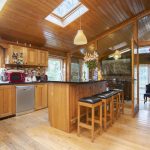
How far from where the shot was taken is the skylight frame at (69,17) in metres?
3.81

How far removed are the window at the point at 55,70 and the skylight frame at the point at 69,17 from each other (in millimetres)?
2000

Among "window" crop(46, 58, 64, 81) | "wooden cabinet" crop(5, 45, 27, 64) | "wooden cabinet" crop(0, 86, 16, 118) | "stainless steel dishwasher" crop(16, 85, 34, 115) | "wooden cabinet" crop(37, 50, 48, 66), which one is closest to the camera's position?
"wooden cabinet" crop(0, 86, 16, 118)

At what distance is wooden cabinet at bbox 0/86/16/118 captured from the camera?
3.67 m

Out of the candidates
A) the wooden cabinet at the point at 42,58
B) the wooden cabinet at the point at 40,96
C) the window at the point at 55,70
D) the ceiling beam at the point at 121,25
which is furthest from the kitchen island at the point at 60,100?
the ceiling beam at the point at 121,25

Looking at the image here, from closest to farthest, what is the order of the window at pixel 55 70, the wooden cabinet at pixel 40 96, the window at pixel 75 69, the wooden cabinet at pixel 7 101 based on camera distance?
the wooden cabinet at pixel 7 101
the wooden cabinet at pixel 40 96
the window at pixel 55 70
the window at pixel 75 69

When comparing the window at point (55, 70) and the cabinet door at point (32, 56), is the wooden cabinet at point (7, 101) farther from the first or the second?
the window at point (55, 70)

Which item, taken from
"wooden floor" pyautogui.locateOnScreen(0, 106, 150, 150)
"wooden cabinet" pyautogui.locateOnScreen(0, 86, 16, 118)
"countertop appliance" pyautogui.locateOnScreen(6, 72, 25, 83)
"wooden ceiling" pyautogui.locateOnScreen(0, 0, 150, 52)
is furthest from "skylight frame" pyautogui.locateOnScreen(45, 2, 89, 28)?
"wooden floor" pyautogui.locateOnScreen(0, 106, 150, 150)

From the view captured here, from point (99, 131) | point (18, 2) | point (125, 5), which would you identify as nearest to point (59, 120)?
point (99, 131)

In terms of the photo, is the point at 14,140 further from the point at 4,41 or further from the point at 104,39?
the point at 104,39

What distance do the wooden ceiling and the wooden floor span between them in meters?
2.62

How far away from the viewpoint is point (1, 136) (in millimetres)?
2670

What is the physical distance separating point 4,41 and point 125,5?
3835mm

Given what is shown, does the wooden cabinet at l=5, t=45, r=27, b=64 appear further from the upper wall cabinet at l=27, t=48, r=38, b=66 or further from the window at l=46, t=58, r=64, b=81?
the window at l=46, t=58, r=64, b=81

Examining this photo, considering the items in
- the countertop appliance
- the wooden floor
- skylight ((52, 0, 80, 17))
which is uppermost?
skylight ((52, 0, 80, 17))
